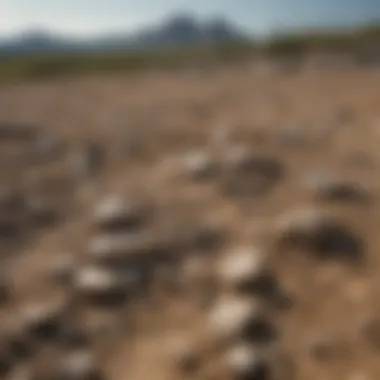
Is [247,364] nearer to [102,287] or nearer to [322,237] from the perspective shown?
[102,287]

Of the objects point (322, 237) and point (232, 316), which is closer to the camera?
point (232, 316)

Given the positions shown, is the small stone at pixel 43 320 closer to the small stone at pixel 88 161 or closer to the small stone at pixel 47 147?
the small stone at pixel 88 161

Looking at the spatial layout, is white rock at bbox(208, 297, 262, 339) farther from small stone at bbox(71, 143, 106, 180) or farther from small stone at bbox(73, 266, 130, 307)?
small stone at bbox(71, 143, 106, 180)

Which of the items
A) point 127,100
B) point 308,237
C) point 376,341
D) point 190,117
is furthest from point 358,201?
point 127,100

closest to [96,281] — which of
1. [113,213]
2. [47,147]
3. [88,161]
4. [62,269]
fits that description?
[62,269]

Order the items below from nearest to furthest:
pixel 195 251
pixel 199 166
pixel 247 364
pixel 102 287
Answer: pixel 247 364 → pixel 102 287 → pixel 195 251 → pixel 199 166

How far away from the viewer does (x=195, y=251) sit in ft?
10.2

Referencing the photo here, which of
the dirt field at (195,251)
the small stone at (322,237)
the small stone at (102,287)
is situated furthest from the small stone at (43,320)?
the small stone at (322,237)

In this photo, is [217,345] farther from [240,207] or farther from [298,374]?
[240,207]

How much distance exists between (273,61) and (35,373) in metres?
12.8

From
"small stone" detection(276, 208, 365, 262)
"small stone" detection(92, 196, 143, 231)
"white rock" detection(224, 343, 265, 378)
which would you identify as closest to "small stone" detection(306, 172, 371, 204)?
"small stone" detection(276, 208, 365, 262)

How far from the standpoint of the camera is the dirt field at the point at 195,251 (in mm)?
2381

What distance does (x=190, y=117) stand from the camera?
20.4ft

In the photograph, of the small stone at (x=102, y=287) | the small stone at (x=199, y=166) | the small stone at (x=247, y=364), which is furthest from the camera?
the small stone at (x=199, y=166)
